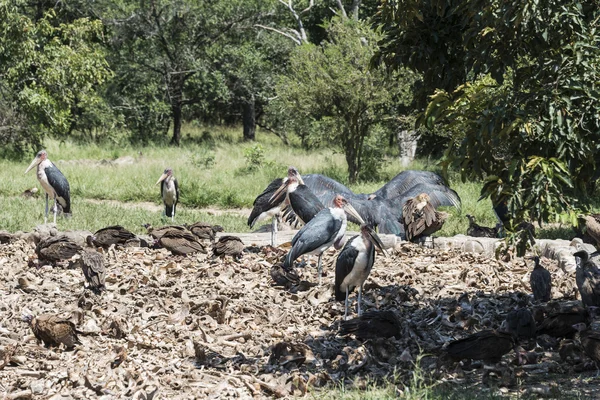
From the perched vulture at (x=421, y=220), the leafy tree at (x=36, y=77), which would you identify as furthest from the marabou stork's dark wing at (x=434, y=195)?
the leafy tree at (x=36, y=77)

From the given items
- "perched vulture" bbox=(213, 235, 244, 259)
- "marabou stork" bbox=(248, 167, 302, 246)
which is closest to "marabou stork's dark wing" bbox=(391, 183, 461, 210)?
"marabou stork" bbox=(248, 167, 302, 246)

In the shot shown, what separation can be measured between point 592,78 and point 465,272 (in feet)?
12.3

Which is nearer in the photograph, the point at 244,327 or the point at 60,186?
the point at 244,327

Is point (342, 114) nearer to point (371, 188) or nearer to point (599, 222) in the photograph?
point (371, 188)

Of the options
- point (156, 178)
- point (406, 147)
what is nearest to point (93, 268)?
point (156, 178)

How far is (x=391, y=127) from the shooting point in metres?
25.5

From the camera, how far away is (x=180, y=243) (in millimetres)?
9383

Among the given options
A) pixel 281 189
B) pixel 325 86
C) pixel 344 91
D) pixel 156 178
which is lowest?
pixel 156 178

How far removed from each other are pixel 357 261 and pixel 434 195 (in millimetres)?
6569

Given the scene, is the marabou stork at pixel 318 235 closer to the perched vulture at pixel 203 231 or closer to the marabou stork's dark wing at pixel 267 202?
the perched vulture at pixel 203 231

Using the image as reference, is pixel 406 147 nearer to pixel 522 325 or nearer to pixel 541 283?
pixel 541 283

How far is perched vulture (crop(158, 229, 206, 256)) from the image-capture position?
9312mm

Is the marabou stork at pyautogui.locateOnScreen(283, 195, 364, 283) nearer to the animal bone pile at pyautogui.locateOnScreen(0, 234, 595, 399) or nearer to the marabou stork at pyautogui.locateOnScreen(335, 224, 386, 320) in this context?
the animal bone pile at pyautogui.locateOnScreen(0, 234, 595, 399)

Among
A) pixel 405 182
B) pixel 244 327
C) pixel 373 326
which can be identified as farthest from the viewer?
pixel 405 182
